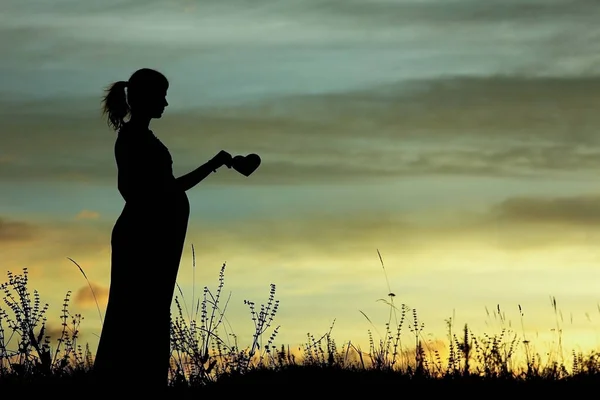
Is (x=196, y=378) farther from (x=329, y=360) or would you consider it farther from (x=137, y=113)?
(x=137, y=113)

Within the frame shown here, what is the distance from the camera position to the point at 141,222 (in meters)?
7.98

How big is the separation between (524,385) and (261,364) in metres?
2.51

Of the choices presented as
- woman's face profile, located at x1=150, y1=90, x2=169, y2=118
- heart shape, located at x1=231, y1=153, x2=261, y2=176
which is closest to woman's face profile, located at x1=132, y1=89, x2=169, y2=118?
woman's face profile, located at x1=150, y1=90, x2=169, y2=118

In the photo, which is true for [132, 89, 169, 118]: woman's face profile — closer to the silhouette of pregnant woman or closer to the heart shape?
the silhouette of pregnant woman

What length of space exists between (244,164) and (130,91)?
3.62 feet

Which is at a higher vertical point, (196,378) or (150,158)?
(150,158)

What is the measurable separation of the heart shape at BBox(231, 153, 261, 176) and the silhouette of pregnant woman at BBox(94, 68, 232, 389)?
7 centimetres

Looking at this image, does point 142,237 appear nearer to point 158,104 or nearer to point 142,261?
point 142,261

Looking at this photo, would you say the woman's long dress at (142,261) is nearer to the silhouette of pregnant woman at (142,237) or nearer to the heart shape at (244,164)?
the silhouette of pregnant woman at (142,237)

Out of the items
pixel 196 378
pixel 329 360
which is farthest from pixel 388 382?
pixel 196 378

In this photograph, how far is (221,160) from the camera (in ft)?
26.1

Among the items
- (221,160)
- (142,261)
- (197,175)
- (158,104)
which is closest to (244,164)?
(221,160)

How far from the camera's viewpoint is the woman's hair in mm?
8039

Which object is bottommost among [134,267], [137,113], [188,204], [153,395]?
[153,395]
